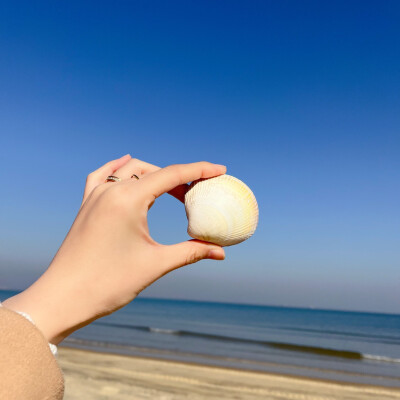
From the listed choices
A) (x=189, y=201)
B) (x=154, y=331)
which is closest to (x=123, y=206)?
(x=189, y=201)

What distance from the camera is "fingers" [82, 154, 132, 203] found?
69.3 inches

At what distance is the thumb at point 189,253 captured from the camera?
151cm

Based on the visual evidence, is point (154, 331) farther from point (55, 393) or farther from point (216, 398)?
point (55, 393)

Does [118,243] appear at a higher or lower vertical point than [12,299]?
higher

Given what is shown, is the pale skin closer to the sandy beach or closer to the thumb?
the thumb

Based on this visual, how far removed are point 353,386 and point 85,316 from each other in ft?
34.3

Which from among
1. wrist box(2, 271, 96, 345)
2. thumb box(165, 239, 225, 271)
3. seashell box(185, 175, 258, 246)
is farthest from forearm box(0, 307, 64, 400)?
seashell box(185, 175, 258, 246)

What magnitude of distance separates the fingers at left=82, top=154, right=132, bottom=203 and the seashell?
43 cm

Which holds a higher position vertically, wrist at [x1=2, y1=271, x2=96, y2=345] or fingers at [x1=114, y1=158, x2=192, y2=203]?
fingers at [x1=114, y1=158, x2=192, y2=203]

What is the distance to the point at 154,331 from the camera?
22328 millimetres

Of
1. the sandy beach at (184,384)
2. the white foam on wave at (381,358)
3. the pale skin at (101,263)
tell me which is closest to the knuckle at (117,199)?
the pale skin at (101,263)

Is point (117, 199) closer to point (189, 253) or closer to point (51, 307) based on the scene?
point (51, 307)

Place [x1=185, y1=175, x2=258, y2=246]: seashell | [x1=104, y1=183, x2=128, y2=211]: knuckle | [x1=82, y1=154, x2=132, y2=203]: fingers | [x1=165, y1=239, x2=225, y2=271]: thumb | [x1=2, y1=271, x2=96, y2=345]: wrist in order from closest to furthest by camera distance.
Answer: [x1=2, y1=271, x2=96, y2=345]: wrist → [x1=104, y1=183, x2=128, y2=211]: knuckle → [x1=165, y1=239, x2=225, y2=271]: thumb → [x1=82, y1=154, x2=132, y2=203]: fingers → [x1=185, y1=175, x2=258, y2=246]: seashell

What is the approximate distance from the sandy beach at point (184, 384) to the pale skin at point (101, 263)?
682cm
